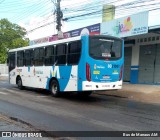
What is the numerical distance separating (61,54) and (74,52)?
1335 mm

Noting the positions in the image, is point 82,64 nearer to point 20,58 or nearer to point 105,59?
point 105,59

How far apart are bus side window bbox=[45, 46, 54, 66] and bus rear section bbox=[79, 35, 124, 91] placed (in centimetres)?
332

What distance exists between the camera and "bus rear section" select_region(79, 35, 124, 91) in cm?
1440

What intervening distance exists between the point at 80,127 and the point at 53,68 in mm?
8398

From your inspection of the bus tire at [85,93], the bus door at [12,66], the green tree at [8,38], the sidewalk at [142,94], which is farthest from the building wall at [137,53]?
the green tree at [8,38]

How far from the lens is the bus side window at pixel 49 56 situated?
677 inches

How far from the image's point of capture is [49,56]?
1756 cm

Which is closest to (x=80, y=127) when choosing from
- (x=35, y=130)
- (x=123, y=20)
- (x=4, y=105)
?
(x=35, y=130)

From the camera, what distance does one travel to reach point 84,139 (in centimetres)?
761

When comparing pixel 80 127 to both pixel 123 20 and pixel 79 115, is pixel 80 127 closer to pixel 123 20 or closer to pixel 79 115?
pixel 79 115

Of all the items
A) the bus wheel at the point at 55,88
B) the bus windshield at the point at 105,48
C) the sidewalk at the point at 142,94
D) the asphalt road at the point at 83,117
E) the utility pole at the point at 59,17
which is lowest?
the asphalt road at the point at 83,117

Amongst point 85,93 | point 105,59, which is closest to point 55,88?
point 85,93

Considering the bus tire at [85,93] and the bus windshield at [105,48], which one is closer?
the bus windshield at [105,48]

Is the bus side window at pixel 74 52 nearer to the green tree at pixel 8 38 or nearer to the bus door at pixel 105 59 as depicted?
the bus door at pixel 105 59
